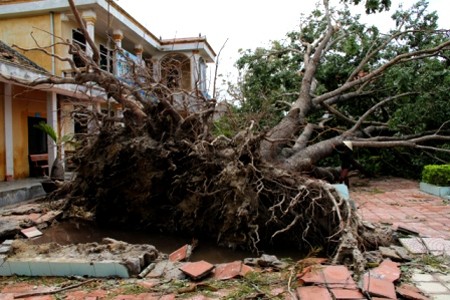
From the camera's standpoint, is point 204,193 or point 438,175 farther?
point 438,175

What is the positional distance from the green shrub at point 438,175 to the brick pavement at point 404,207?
15.2 inches

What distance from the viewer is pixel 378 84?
10.8 meters

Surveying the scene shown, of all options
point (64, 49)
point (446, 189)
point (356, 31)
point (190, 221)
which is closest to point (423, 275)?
point (190, 221)

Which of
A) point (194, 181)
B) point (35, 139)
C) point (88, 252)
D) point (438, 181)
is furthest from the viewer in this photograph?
point (35, 139)

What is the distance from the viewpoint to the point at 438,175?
8.09m

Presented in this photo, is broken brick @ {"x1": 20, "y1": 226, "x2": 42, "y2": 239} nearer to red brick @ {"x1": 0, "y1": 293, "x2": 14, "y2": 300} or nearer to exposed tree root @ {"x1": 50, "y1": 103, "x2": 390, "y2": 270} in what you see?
exposed tree root @ {"x1": 50, "y1": 103, "x2": 390, "y2": 270}

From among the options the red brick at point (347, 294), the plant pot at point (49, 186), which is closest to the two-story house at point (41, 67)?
the plant pot at point (49, 186)

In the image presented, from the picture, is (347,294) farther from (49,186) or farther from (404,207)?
(49,186)

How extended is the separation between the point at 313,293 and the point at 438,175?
21.2ft

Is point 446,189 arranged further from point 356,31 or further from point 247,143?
point 356,31

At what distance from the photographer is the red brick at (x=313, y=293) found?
9.91 feet

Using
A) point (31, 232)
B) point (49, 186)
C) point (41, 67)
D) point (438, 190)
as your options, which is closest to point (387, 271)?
point (31, 232)

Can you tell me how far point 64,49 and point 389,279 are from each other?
12.3 m

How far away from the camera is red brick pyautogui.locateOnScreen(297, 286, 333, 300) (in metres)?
3.02
